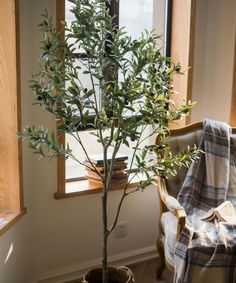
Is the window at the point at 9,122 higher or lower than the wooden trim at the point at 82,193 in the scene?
higher

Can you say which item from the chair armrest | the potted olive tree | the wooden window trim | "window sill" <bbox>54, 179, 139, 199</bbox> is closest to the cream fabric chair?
the chair armrest

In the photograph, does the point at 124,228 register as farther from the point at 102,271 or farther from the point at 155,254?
the point at 102,271

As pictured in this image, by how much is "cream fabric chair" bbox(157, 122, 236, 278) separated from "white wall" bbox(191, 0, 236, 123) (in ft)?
1.12

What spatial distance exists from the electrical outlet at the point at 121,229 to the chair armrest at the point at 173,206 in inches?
18.1

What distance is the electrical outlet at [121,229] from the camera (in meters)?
2.57

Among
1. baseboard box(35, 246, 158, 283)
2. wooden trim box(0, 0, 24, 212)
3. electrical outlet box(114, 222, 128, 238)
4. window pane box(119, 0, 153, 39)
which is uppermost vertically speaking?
window pane box(119, 0, 153, 39)

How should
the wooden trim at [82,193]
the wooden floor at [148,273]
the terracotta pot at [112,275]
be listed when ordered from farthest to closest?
the wooden floor at [148,273], the wooden trim at [82,193], the terracotta pot at [112,275]

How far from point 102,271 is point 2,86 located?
1.02 metres

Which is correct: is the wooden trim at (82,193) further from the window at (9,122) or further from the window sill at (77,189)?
the window at (9,122)

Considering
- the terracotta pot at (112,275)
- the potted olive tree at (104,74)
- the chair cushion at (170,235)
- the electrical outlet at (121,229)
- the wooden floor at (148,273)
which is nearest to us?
the potted olive tree at (104,74)

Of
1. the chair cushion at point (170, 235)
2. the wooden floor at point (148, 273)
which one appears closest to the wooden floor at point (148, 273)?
the wooden floor at point (148, 273)

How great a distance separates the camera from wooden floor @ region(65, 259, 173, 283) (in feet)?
8.09

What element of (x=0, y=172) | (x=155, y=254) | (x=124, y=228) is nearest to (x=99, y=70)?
(x=0, y=172)

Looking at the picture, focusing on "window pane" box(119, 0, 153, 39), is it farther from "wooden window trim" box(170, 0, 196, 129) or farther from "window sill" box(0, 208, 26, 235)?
"window sill" box(0, 208, 26, 235)
